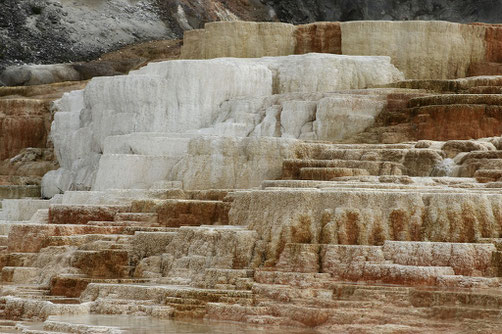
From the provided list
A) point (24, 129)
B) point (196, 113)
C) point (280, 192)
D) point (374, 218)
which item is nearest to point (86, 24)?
point (24, 129)

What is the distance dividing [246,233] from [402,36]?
742 inches

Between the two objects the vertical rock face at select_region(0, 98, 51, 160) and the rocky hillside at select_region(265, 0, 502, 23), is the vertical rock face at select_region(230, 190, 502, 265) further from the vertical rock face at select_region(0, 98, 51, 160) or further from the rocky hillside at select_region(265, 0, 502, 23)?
the rocky hillside at select_region(265, 0, 502, 23)

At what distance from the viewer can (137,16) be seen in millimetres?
59125

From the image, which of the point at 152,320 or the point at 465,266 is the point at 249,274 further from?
the point at 465,266

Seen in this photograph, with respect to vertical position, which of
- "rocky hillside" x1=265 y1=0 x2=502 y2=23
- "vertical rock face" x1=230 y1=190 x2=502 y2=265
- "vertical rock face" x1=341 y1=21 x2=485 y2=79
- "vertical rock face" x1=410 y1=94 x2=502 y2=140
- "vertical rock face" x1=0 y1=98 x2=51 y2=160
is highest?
"rocky hillside" x1=265 y1=0 x2=502 y2=23

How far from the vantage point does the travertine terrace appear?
1881 cm

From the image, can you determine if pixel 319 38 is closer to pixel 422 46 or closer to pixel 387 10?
pixel 422 46

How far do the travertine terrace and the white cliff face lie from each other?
50mm

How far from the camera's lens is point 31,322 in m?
19.5

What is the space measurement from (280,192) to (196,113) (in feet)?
43.5

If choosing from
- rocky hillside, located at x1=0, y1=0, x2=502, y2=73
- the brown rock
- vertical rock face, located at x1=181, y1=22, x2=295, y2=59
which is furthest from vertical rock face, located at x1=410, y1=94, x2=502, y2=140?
rocky hillside, located at x1=0, y1=0, x2=502, y2=73

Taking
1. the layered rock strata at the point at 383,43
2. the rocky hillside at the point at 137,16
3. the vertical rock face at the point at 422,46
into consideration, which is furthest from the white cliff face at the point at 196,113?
the rocky hillside at the point at 137,16

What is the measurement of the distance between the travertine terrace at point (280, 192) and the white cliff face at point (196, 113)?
50mm

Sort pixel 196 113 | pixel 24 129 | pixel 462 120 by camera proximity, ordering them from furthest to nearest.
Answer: pixel 24 129
pixel 196 113
pixel 462 120
